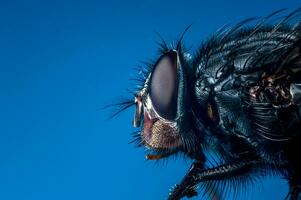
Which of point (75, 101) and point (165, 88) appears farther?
point (75, 101)

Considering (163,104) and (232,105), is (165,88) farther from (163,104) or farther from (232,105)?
(232,105)

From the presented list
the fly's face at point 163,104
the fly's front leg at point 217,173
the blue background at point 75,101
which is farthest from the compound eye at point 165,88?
the blue background at point 75,101

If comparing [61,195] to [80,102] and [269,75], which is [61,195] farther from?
[269,75]

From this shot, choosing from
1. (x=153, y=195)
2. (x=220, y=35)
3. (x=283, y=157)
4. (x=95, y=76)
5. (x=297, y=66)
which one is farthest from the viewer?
(x=95, y=76)

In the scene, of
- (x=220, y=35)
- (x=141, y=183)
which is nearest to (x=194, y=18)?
(x=141, y=183)

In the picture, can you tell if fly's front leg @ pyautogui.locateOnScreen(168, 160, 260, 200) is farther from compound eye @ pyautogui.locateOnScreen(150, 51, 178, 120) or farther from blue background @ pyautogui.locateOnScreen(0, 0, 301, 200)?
blue background @ pyautogui.locateOnScreen(0, 0, 301, 200)

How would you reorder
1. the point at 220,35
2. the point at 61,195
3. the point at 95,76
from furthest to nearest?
the point at 95,76 → the point at 61,195 → the point at 220,35

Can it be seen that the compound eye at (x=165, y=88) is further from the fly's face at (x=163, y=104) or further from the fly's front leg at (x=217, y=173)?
the fly's front leg at (x=217, y=173)

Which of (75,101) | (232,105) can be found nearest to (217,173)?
(232,105)
